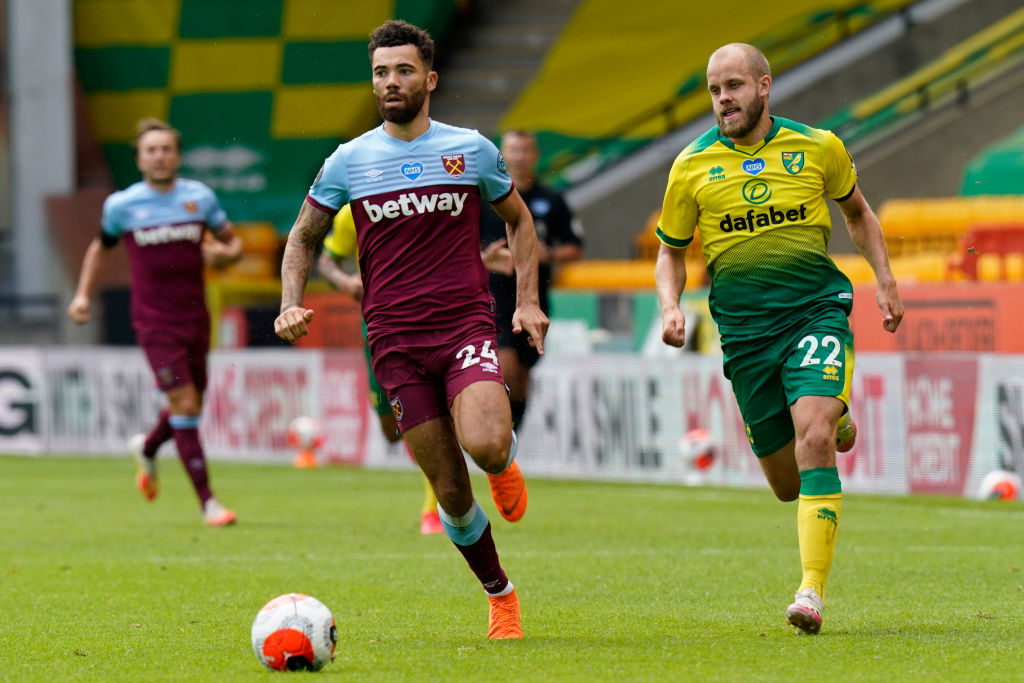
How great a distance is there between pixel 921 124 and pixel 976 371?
989 centimetres

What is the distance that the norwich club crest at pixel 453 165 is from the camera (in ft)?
21.8

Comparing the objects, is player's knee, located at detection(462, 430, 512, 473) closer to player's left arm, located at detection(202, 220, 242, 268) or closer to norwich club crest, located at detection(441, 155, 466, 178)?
norwich club crest, located at detection(441, 155, 466, 178)

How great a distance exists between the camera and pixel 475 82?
2828cm

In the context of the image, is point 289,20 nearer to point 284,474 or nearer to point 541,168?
point 541,168

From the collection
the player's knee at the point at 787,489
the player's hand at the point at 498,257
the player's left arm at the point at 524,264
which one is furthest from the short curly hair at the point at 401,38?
the player's hand at the point at 498,257

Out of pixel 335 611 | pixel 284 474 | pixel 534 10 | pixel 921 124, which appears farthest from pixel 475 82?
pixel 335 611

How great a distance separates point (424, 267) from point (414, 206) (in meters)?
0.22

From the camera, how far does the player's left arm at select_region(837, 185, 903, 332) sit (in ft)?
23.2

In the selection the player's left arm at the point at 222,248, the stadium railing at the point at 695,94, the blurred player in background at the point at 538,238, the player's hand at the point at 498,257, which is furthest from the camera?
the stadium railing at the point at 695,94

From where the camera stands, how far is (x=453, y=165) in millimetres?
6660

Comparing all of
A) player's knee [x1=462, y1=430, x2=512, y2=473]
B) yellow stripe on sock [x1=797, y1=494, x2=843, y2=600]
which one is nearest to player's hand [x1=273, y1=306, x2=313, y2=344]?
player's knee [x1=462, y1=430, x2=512, y2=473]

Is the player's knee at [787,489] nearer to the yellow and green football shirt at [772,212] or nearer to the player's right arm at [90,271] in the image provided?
the yellow and green football shirt at [772,212]

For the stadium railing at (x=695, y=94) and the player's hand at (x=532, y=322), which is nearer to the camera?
the player's hand at (x=532, y=322)

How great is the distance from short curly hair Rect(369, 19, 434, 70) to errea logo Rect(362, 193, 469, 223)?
0.48 m
